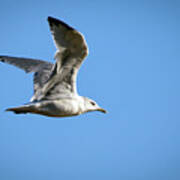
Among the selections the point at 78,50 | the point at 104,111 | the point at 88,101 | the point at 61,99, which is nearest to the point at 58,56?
the point at 78,50

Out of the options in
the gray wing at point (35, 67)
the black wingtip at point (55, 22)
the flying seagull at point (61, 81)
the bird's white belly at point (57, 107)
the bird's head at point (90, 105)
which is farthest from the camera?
Result: the bird's head at point (90, 105)

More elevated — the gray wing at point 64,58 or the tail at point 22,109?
the gray wing at point 64,58

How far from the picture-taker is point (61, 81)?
416 inches

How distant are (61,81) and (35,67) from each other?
1.57 meters

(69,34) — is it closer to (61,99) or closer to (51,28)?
(51,28)

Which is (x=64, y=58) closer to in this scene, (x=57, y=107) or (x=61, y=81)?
(x=61, y=81)

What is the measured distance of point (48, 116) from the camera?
10.5 m

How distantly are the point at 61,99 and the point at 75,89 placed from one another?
1.39 feet

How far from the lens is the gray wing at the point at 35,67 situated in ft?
36.2

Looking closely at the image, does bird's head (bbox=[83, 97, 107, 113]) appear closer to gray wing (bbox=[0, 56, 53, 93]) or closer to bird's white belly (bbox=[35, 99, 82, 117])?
bird's white belly (bbox=[35, 99, 82, 117])

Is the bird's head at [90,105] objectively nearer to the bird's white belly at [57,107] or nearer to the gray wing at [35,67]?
the bird's white belly at [57,107]

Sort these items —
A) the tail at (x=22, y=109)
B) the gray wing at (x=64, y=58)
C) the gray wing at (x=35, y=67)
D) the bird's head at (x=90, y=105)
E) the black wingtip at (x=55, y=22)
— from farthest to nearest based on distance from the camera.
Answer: the bird's head at (x=90, y=105) → the gray wing at (x=35, y=67) → the tail at (x=22, y=109) → the gray wing at (x=64, y=58) → the black wingtip at (x=55, y=22)

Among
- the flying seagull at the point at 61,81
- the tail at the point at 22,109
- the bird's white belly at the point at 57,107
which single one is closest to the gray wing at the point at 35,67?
the flying seagull at the point at 61,81

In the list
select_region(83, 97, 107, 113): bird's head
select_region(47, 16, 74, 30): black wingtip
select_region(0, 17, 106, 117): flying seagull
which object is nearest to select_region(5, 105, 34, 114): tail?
select_region(0, 17, 106, 117): flying seagull
